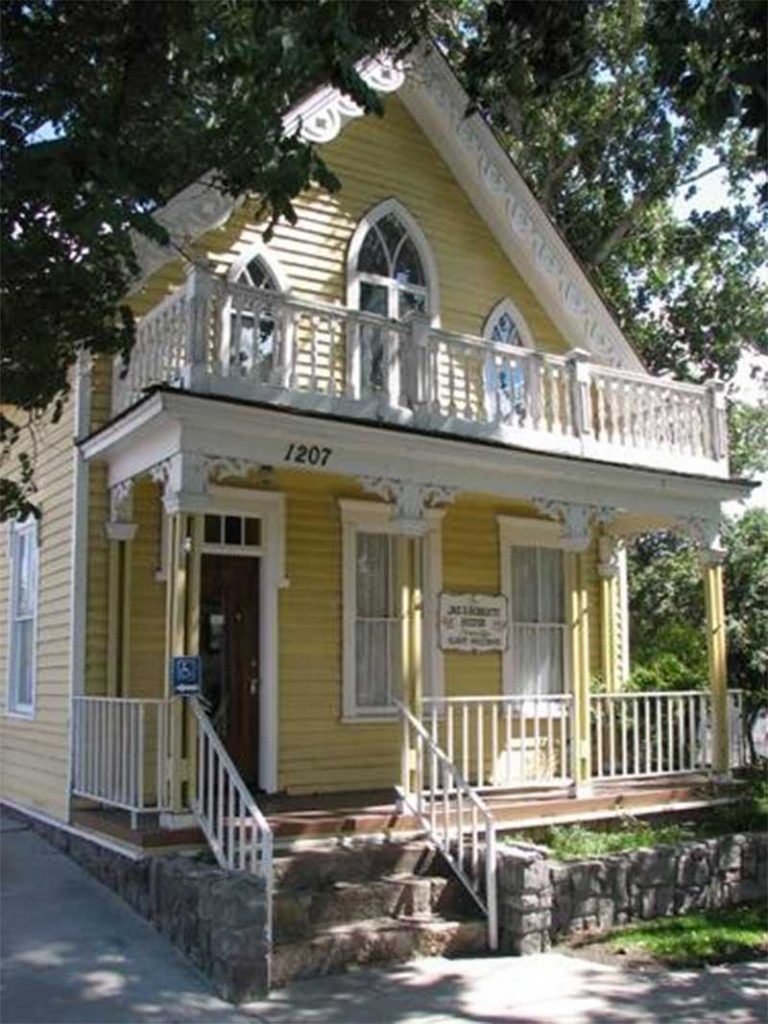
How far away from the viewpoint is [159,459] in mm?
10500

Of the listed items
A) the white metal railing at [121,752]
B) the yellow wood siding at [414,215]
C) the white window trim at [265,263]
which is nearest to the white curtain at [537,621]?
the yellow wood siding at [414,215]

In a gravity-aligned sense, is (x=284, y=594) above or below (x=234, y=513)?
below

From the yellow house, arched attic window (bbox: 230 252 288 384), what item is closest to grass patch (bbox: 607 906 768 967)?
the yellow house

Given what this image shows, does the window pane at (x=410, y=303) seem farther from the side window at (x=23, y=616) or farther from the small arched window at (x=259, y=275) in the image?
the side window at (x=23, y=616)

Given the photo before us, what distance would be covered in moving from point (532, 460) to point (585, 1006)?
582 centimetres

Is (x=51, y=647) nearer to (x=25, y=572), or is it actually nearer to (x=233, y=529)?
(x=25, y=572)

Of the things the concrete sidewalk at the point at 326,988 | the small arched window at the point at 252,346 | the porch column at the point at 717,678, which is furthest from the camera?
the porch column at the point at 717,678

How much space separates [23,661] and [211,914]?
6.34 m

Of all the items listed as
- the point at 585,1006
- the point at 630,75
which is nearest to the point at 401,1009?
the point at 585,1006

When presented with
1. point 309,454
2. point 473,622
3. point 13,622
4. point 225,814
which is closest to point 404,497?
point 309,454

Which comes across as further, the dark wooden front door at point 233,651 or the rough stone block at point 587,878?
the dark wooden front door at point 233,651

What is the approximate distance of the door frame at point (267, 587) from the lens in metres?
12.6

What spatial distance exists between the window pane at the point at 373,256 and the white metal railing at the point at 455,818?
5.59 metres

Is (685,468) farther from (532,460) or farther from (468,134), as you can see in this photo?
(468,134)
